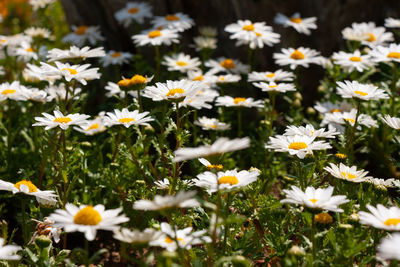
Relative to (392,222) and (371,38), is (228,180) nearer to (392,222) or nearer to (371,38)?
(392,222)

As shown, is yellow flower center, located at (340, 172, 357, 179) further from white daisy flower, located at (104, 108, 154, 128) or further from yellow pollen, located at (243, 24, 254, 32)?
yellow pollen, located at (243, 24, 254, 32)

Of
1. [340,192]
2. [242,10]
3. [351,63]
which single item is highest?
[242,10]

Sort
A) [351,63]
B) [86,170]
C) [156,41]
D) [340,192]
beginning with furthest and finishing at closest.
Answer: [156,41] → [351,63] → [86,170] → [340,192]

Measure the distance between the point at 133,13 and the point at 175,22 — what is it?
0.51 metres

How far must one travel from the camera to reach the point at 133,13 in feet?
15.4

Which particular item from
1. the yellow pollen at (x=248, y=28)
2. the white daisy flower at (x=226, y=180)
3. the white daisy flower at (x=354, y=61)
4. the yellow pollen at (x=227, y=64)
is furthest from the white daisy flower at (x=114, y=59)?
the white daisy flower at (x=226, y=180)

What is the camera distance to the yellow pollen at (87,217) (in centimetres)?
192

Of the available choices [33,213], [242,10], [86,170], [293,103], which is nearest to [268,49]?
[242,10]

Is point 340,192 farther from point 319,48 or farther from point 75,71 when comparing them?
point 319,48

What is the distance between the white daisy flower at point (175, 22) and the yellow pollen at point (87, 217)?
2678mm

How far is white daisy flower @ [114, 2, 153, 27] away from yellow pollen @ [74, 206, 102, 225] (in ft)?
9.84

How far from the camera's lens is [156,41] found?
4.06 m

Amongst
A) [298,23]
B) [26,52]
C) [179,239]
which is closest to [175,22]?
[298,23]

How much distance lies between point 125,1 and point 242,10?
1.25 meters
